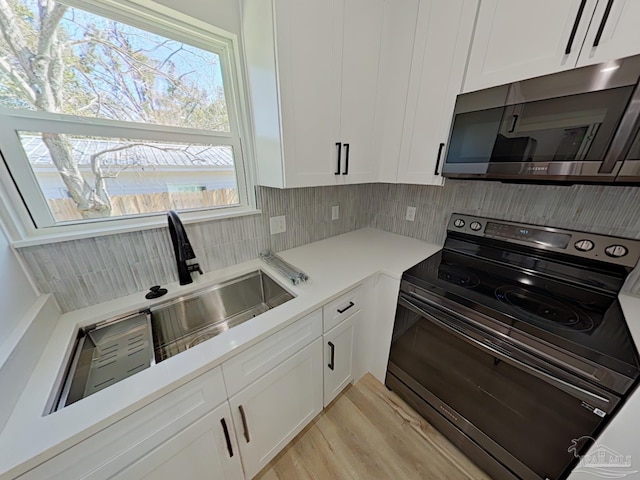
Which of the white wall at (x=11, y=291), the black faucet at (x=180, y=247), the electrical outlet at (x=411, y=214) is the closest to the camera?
the white wall at (x=11, y=291)

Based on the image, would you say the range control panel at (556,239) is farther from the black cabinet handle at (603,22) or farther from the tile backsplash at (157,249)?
the tile backsplash at (157,249)

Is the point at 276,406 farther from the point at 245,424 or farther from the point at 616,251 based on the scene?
the point at 616,251

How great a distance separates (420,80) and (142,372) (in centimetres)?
177

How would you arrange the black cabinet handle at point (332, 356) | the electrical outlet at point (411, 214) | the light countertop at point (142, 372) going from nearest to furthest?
the light countertop at point (142, 372) → the black cabinet handle at point (332, 356) → the electrical outlet at point (411, 214)

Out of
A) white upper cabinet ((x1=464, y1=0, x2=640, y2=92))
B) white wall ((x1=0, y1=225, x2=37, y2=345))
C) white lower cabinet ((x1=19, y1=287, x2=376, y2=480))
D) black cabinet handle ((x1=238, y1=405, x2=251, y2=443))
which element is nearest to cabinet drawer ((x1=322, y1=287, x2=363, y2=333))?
white lower cabinet ((x1=19, y1=287, x2=376, y2=480))

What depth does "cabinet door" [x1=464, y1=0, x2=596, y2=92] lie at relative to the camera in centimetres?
80

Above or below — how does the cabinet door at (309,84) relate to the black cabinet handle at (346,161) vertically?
above

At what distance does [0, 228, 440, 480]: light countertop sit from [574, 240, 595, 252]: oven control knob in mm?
680

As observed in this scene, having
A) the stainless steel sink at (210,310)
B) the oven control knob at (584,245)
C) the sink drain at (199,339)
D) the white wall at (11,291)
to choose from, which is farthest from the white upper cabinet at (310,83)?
the oven control knob at (584,245)

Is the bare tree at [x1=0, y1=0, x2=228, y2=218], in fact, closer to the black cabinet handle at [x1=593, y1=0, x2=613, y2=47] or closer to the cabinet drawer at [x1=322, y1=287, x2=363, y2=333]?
the cabinet drawer at [x1=322, y1=287, x2=363, y2=333]

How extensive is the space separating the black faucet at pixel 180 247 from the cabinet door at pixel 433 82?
4.24 ft

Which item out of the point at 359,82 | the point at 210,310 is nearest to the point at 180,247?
the point at 210,310

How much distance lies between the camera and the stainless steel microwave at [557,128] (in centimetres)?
75

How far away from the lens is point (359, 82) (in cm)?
123
